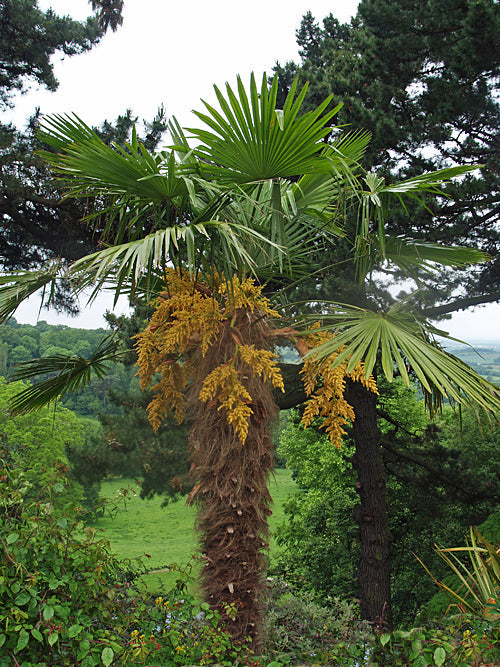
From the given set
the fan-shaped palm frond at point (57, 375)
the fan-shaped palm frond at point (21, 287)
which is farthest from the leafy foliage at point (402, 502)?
the fan-shaped palm frond at point (21, 287)

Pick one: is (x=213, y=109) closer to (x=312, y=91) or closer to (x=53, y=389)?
(x=53, y=389)

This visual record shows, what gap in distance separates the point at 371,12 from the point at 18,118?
5563 mm

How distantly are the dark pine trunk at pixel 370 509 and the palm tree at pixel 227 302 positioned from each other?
9.73 feet

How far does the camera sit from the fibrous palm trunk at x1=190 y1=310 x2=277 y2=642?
130 inches

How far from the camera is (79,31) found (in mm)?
8539

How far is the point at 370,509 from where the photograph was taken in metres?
6.60

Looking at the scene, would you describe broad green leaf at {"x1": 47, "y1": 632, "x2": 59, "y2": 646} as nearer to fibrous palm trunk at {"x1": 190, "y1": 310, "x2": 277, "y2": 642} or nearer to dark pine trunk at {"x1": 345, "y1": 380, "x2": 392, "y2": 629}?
fibrous palm trunk at {"x1": 190, "y1": 310, "x2": 277, "y2": 642}

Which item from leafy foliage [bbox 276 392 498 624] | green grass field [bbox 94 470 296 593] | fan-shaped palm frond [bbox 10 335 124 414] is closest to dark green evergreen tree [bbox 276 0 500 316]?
leafy foliage [bbox 276 392 498 624]

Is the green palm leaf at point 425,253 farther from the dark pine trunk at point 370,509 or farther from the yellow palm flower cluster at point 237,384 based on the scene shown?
the dark pine trunk at point 370,509

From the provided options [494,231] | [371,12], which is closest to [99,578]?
[494,231]

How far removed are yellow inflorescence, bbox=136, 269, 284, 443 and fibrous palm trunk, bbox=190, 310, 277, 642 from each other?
0.10 metres

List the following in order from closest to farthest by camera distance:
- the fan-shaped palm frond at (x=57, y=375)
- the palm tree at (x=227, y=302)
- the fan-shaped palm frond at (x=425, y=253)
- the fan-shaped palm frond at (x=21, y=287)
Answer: the palm tree at (x=227, y=302) → the fan-shaped palm frond at (x=21, y=287) → the fan-shaped palm frond at (x=57, y=375) → the fan-shaped palm frond at (x=425, y=253)

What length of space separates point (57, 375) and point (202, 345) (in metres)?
1.58

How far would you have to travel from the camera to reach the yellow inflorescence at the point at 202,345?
3143 millimetres
